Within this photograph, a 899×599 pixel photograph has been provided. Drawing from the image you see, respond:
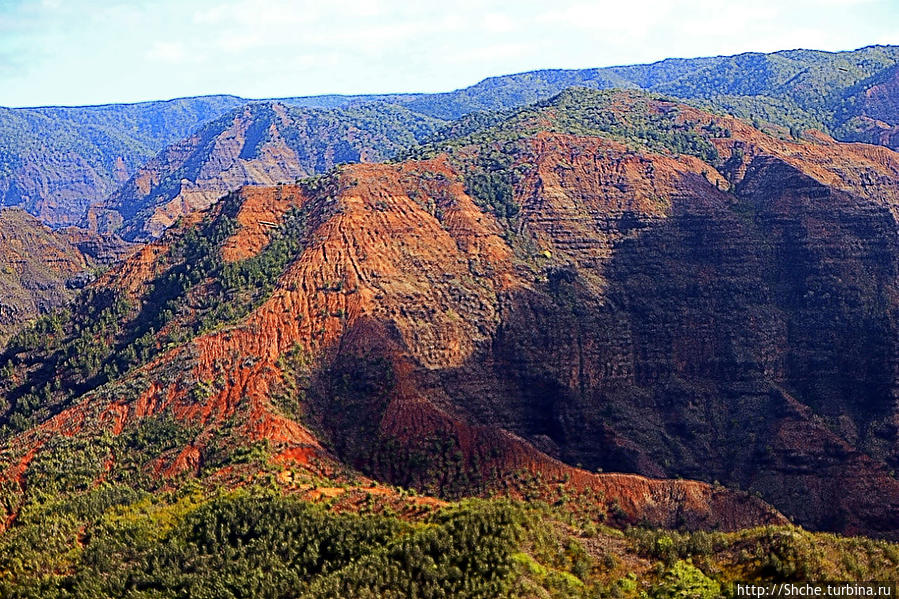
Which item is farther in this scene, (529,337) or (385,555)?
(529,337)

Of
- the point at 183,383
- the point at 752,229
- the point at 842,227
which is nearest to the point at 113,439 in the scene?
the point at 183,383

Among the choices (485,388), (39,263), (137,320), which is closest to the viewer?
(485,388)

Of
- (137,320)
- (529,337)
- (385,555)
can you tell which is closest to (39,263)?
(137,320)

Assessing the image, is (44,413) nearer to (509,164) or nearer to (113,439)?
(113,439)

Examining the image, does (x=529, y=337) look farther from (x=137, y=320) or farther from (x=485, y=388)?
(x=137, y=320)

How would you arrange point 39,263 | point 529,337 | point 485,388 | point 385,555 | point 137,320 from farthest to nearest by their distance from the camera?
1. point 39,263
2. point 137,320
3. point 529,337
4. point 485,388
5. point 385,555

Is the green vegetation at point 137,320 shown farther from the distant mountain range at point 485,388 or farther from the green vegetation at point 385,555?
the green vegetation at point 385,555

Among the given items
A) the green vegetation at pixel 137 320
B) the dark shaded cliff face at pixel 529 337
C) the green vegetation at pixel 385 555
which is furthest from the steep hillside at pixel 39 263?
the green vegetation at pixel 385 555

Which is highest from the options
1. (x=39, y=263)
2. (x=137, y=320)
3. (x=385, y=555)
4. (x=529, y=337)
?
(x=137, y=320)
